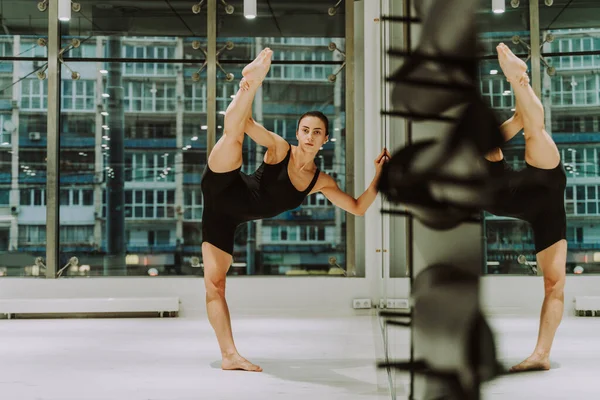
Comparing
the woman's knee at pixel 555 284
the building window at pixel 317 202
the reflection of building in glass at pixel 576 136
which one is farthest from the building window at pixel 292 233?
the reflection of building in glass at pixel 576 136

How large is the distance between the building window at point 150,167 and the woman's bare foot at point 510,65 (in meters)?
6.48

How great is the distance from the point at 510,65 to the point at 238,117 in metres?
2.52

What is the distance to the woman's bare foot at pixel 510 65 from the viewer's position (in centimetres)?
62

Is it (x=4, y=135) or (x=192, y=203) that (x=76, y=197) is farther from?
(x=192, y=203)

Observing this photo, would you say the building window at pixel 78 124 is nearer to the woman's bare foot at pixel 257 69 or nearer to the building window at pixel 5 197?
the building window at pixel 5 197

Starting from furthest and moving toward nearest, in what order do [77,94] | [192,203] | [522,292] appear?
[192,203], [77,94], [522,292]

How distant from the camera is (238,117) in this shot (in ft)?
10.2

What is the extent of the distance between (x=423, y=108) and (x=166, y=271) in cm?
643

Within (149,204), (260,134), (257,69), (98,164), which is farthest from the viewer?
(149,204)

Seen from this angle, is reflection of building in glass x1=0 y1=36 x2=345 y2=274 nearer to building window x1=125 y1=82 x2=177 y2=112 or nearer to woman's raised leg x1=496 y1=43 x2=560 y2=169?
building window x1=125 y1=82 x2=177 y2=112

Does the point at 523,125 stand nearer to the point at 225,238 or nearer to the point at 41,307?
the point at 225,238

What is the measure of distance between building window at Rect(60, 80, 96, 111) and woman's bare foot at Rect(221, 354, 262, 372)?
4454 mm

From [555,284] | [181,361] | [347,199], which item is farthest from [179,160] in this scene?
[555,284]

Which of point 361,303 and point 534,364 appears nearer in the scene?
point 534,364
